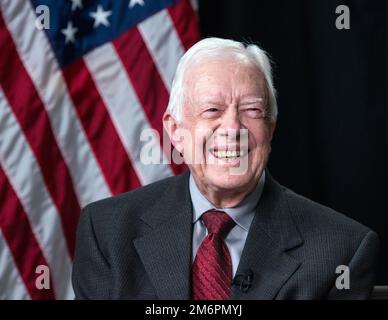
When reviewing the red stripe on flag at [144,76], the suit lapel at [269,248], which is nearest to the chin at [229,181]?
the suit lapel at [269,248]

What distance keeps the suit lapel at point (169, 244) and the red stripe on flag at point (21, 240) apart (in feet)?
2.86

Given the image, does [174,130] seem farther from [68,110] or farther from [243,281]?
[68,110]

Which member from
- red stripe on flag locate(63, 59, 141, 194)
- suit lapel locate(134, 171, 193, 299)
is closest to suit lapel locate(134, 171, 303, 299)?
suit lapel locate(134, 171, 193, 299)

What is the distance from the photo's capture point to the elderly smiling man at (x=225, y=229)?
5.56 ft

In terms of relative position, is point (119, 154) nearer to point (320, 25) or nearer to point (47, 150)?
point (47, 150)

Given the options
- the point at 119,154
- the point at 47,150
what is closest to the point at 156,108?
the point at 119,154

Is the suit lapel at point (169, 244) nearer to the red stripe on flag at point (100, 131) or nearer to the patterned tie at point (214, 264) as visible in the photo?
the patterned tie at point (214, 264)

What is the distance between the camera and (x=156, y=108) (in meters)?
2.67

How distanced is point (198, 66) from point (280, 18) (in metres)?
1.17

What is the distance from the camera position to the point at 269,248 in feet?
5.73

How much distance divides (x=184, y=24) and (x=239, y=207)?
1094 millimetres

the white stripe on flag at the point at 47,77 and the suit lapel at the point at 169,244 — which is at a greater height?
the white stripe on flag at the point at 47,77

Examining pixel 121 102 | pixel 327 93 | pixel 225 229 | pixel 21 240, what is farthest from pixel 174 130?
pixel 327 93

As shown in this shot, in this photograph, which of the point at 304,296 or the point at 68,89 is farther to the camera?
the point at 68,89
